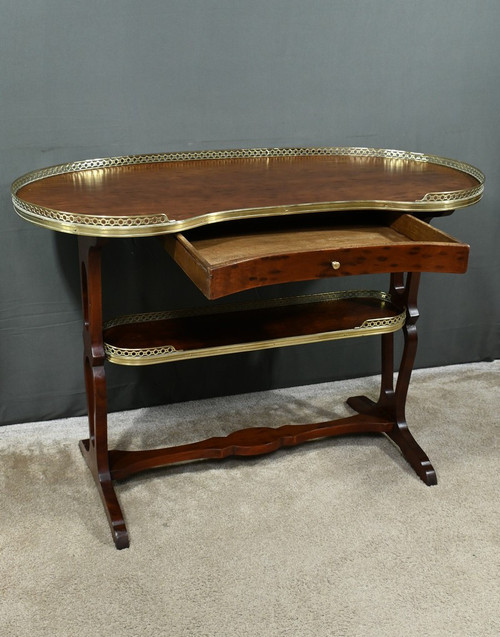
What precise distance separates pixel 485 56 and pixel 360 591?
187 cm

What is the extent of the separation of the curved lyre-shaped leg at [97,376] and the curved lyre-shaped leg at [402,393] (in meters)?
0.90

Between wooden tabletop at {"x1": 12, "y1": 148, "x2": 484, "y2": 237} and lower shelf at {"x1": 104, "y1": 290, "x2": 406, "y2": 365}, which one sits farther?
lower shelf at {"x1": 104, "y1": 290, "x2": 406, "y2": 365}

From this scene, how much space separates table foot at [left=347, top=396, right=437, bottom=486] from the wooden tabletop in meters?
0.79

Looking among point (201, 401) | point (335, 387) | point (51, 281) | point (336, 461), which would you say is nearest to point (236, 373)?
point (201, 401)

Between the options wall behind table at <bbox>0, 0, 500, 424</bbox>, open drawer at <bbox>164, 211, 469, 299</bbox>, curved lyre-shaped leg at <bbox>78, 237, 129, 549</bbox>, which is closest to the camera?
open drawer at <bbox>164, 211, 469, 299</bbox>

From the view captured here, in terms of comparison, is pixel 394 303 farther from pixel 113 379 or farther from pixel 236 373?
pixel 113 379

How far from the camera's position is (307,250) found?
1.78 m

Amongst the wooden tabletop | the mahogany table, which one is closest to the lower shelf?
the mahogany table

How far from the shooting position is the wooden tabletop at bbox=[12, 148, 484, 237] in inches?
71.2

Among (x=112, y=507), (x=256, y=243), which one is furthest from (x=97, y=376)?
(x=256, y=243)

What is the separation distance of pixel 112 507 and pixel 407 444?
3.05ft

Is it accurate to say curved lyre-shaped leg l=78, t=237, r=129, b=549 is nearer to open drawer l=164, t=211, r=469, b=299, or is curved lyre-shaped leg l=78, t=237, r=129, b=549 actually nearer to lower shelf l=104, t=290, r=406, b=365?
lower shelf l=104, t=290, r=406, b=365

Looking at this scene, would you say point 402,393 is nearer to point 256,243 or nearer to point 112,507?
point 256,243

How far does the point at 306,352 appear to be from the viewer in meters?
2.90
